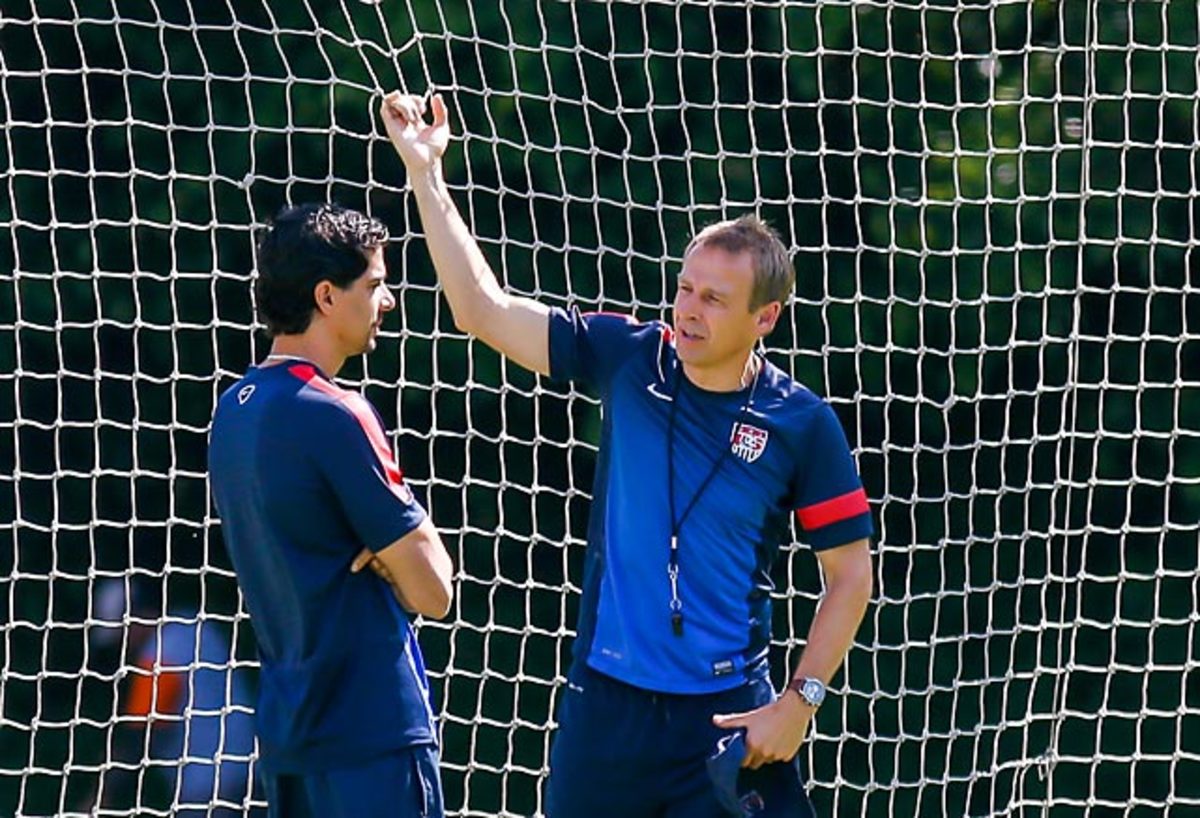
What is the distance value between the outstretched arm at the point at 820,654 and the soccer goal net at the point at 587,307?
1.70 m

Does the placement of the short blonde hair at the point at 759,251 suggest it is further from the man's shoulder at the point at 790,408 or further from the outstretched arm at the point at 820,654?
the outstretched arm at the point at 820,654

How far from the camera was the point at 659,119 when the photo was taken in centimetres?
626

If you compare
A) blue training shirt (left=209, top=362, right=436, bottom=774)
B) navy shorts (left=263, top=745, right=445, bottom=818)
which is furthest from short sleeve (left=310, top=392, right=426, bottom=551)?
navy shorts (left=263, top=745, right=445, bottom=818)

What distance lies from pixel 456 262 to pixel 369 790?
946mm

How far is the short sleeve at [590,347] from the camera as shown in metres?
4.45

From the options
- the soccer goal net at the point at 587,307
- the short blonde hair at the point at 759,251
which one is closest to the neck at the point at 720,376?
the short blonde hair at the point at 759,251

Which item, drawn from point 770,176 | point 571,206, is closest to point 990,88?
point 770,176

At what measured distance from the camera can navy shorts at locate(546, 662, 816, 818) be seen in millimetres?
4281

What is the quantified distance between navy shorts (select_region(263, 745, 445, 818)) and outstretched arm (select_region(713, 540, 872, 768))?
517 mm

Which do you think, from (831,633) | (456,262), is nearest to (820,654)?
(831,633)

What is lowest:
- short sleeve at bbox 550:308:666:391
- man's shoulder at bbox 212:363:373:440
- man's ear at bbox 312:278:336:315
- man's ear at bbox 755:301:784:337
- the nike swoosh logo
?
the nike swoosh logo

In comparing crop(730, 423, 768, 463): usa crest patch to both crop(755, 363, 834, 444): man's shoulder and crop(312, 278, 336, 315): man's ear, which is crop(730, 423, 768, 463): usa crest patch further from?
crop(312, 278, 336, 315): man's ear

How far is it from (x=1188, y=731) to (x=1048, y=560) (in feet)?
2.94

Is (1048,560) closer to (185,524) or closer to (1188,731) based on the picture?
(1188,731)
